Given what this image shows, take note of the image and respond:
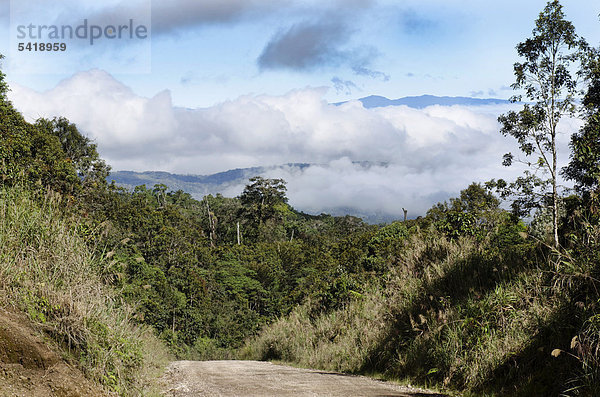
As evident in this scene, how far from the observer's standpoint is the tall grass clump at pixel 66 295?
5.80 meters

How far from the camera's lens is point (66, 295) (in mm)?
6035

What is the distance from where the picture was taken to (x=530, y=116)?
1249cm

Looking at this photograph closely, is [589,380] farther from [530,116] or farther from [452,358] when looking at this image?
[530,116]

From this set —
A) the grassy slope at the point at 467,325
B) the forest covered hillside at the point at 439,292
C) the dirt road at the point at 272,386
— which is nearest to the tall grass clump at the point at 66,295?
the forest covered hillside at the point at 439,292

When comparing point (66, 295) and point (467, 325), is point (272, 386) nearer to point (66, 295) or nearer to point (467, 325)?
point (467, 325)

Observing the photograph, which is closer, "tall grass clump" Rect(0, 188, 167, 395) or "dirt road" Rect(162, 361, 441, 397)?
"tall grass clump" Rect(0, 188, 167, 395)

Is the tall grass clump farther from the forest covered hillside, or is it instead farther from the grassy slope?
the grassy slope

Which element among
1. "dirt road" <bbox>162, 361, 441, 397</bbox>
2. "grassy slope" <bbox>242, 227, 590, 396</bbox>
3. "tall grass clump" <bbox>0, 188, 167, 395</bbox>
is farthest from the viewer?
"dirt road" <bbox>162, 361, 441, 397</bbox>

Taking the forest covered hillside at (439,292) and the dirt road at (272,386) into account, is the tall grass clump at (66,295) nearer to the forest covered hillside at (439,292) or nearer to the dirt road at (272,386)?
the forest covered hillside at (439,292)

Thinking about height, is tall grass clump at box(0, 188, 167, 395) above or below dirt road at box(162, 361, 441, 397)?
above

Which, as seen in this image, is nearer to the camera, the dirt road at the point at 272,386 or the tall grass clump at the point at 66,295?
the tall grass clump at the point at 66,295

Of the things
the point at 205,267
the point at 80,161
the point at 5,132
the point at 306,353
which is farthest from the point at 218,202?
the point at 306,353

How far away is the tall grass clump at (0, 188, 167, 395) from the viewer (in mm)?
5801

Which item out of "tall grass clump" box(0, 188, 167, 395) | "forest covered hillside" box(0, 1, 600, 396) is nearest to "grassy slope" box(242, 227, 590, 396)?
"forest covered hillside" box(0, 1, 600, 396)
